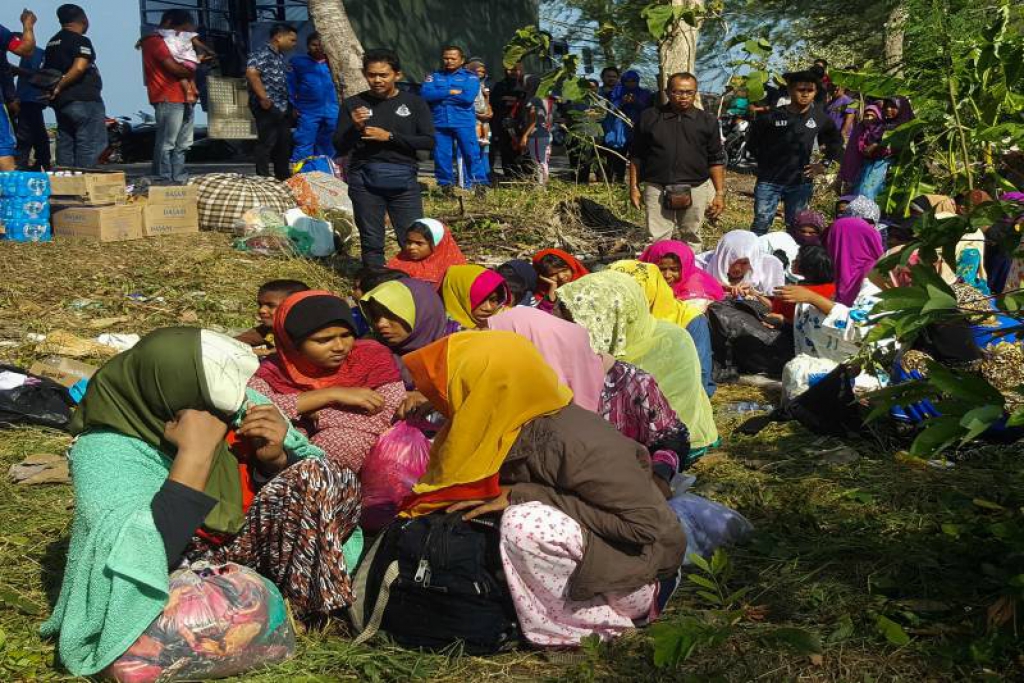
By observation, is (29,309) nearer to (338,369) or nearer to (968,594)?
(338,369)

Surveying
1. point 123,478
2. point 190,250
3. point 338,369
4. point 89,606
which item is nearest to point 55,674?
point 89,606

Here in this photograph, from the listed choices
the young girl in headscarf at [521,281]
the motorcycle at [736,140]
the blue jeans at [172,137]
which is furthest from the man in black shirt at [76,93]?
the motorcycle at [736,140]

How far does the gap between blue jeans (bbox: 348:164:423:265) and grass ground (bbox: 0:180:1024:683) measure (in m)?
2.82

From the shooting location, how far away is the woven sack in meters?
9.37

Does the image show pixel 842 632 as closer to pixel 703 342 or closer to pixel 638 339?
pixel 638 339

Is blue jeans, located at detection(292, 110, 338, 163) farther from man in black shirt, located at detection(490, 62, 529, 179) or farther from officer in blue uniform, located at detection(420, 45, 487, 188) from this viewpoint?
man in black shirt, located at detection(490, 62, 529, 179)

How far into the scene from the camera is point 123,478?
2.97 metres

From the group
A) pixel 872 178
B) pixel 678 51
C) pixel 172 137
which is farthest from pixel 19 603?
pixel 678 51

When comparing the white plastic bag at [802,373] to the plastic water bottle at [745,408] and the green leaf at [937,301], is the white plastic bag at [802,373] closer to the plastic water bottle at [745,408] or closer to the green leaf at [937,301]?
the plastic water bottle at [745,408]

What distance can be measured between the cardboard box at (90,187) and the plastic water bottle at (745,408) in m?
5.54

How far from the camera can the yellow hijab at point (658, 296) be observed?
19.5 feet

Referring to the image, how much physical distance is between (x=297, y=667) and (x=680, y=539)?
115 cm

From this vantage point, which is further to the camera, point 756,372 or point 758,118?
point 758,118

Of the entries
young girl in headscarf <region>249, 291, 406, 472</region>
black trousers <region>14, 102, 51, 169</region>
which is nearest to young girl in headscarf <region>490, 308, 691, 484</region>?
young girl in headscarf <region>249, 291, 406, 472</region>
